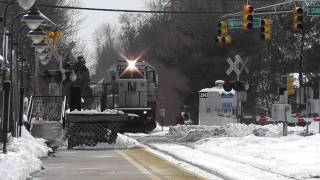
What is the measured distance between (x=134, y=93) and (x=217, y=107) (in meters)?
6.69

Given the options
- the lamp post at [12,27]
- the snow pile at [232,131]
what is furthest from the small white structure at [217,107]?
the lamp post at [12,27]

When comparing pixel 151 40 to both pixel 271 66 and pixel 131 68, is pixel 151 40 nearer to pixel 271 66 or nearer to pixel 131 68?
pixel 271 66

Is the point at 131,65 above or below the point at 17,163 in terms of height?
above

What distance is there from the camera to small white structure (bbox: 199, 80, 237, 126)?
35.9 meters

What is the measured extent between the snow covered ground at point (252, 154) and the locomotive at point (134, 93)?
10.1 m

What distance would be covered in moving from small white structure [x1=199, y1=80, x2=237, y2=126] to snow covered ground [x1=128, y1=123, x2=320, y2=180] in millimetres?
3832

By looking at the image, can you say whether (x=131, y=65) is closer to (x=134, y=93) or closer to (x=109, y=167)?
(x=134, y=93)

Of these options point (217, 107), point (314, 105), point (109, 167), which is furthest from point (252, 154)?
point (217, 107)

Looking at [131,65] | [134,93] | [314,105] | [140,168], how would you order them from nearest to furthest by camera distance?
1. [140,168]
2. [314,105]
3. [134,93]
4. [131,65]

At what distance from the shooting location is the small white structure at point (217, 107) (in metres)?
35.9

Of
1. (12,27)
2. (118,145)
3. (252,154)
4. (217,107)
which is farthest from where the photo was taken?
(217,107)

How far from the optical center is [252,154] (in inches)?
853

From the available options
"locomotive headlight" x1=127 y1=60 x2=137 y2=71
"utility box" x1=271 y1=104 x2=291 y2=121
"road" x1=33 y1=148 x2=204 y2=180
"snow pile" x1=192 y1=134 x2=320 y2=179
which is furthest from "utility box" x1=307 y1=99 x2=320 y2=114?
"locomotive headlight" x1=127 y1=60 x2=137 y2=71

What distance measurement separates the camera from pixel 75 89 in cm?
3241
